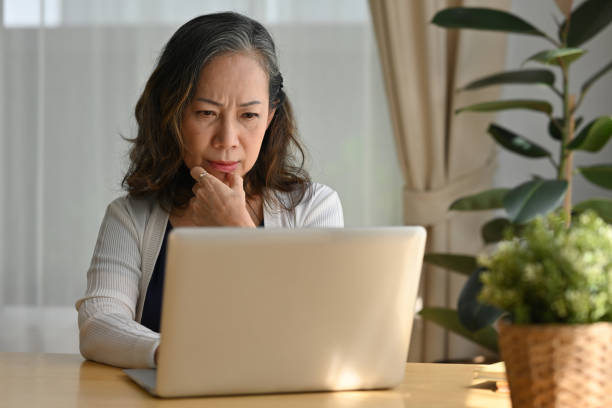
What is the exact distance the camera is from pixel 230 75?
1632mm

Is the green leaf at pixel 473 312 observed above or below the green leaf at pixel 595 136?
below

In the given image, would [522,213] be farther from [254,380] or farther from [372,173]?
[254,380]

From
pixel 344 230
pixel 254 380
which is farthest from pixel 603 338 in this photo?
pixel 254 380

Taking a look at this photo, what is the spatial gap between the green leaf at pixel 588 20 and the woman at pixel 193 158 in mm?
1075

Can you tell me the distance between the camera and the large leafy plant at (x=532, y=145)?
212 cm

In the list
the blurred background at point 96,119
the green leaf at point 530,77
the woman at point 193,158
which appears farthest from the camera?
the blurred background at point 96,119

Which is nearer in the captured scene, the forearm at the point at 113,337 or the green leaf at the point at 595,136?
the forearm at the point at 113,337

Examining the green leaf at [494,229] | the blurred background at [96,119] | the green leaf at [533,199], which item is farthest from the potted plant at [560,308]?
the blurred background at [96,119]

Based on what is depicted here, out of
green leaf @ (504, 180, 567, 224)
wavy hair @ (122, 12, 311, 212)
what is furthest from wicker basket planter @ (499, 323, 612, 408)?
green leaf @ (504, 180, 567, 224)

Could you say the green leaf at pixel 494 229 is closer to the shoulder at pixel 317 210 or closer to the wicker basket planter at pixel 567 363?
the shoulder at pixel 317 210

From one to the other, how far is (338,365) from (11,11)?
2.72 metres

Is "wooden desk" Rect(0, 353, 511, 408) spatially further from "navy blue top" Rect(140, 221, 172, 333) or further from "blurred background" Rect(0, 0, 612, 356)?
"blurred background" Rect(0, 0, 612, 356)

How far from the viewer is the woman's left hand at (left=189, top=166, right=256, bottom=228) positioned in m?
1.62

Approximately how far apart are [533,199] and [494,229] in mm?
579
